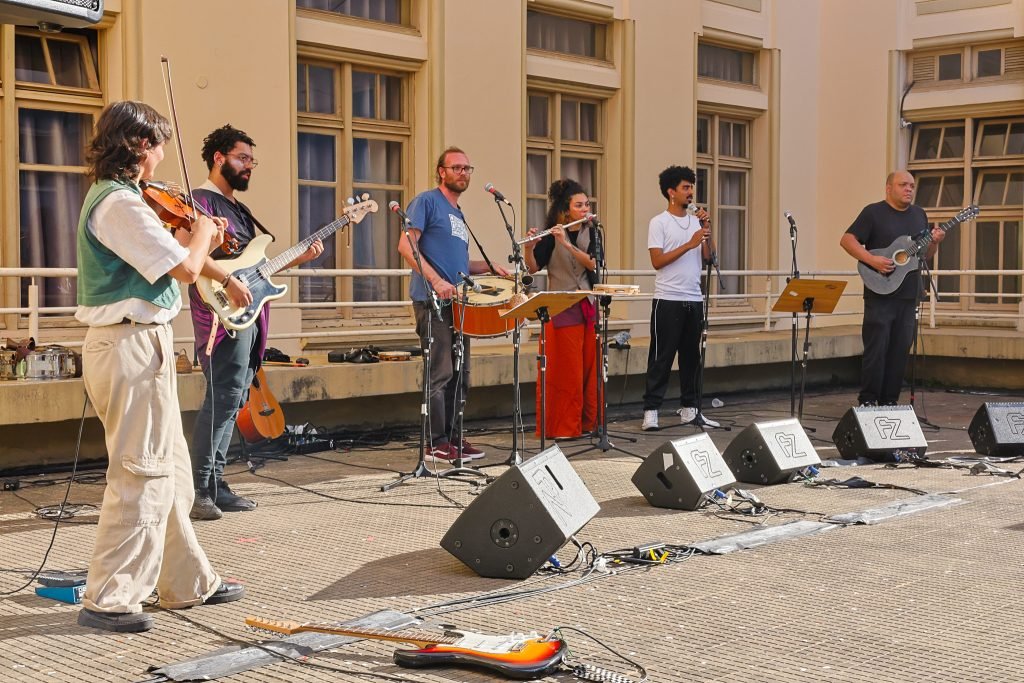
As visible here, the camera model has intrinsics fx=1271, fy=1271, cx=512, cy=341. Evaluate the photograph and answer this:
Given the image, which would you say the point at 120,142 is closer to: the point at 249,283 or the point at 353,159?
the point at 249,283

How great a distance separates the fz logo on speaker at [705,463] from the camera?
7.09 metres

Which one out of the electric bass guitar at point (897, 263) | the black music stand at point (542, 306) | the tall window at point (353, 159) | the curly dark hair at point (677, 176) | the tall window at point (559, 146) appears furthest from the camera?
the tall window at point (559, 146)

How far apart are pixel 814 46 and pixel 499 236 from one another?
20.6 ft

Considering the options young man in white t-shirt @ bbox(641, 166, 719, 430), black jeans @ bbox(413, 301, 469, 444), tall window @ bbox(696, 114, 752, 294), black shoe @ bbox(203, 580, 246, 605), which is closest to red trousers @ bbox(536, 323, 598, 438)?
young man in white t-shirt @ bbox(641, 166, 719, 430)

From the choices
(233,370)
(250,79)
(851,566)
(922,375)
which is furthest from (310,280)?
(922,375)

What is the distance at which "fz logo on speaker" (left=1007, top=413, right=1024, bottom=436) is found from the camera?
9172 mm

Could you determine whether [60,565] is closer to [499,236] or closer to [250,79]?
[250,79]

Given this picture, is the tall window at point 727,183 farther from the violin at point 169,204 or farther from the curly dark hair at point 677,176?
the violin at point 169,204

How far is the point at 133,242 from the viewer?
4.55m

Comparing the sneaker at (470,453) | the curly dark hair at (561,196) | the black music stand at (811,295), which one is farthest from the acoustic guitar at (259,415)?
the black music stand at (811,295)

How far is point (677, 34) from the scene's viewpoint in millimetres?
14031

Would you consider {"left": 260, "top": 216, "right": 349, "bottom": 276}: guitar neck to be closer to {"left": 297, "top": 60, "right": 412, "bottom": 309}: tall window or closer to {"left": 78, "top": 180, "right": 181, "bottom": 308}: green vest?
{"left": 78, "top": 180, "right": 181, "bottom": 308}: green vest

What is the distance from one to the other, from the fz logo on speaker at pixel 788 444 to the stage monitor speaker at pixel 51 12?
484 centimetres

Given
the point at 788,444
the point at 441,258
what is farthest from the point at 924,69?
the point at 441,258
